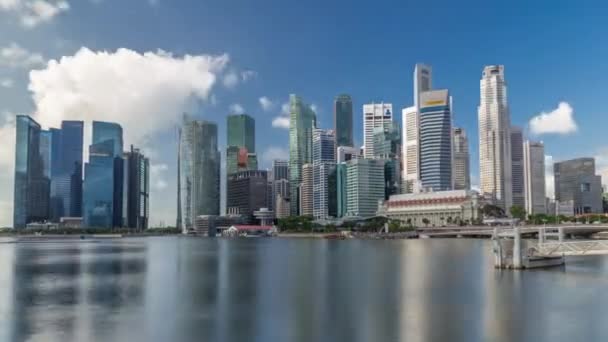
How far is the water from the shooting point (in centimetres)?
3481

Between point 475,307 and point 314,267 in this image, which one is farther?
point 314,267

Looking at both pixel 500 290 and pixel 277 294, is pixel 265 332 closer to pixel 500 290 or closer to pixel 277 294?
pixel 277 294

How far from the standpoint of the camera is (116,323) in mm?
38250

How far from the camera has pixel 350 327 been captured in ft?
119

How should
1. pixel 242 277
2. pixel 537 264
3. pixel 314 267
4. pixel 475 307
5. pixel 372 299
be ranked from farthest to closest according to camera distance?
pixel 314 267
pixel 537 264
pixel 242 277
pixel 372 299
pixel 475 307

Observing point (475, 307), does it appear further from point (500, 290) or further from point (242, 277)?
point (242, 277)

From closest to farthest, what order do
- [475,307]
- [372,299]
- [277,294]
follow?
[475,307], [372,299], [277,294]

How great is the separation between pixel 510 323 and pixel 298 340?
14360 mm

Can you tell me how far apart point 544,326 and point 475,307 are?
23.5 ft

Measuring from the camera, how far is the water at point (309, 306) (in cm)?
3481

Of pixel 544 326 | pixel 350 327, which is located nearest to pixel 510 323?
pixel 544 326

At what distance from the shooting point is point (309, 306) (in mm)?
44375

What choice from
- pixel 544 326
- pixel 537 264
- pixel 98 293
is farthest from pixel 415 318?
pixel 537 264

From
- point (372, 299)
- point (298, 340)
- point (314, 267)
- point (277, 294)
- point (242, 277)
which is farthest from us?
point (314, 267)
